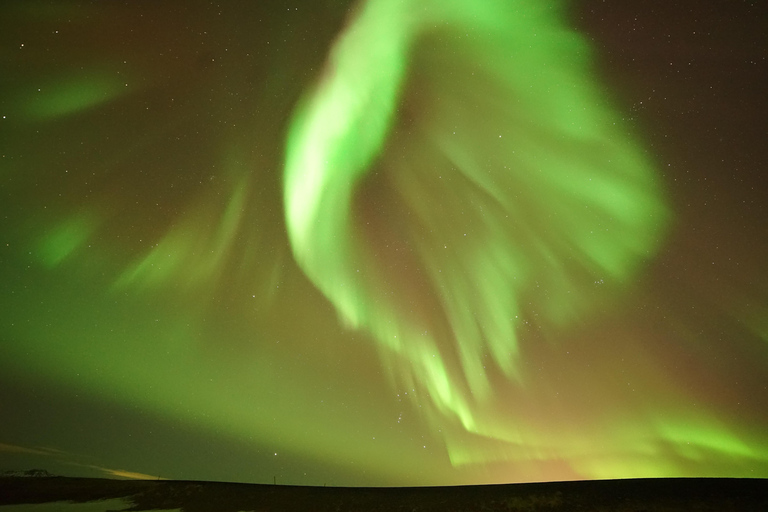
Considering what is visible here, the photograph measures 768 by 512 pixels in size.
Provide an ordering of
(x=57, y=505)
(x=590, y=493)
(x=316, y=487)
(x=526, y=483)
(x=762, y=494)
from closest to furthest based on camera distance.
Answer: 1. (x=762, y=494)
2. (x=590, y=493)
3. (x=526, y=483)
4. (x=316, y=487)
5. (x=57, y=505)

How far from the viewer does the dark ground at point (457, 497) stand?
5.50 metres

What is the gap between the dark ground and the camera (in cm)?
550

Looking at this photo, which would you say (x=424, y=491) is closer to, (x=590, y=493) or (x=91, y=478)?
(x=590, y=493)

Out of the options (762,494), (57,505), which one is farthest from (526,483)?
(57,505)

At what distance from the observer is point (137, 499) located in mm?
7105

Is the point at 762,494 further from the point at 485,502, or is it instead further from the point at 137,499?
the point at 137,499

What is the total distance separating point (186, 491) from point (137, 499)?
3.24ft

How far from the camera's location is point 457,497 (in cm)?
612

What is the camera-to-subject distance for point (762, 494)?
5.41m

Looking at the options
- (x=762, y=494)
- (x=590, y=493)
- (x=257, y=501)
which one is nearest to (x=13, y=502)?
(x=257, y=501)

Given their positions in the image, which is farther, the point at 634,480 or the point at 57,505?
the point at 57,505

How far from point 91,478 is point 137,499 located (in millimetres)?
2266

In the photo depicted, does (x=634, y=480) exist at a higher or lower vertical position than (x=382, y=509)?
higher

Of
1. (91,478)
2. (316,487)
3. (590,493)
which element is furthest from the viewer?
(91,478)
